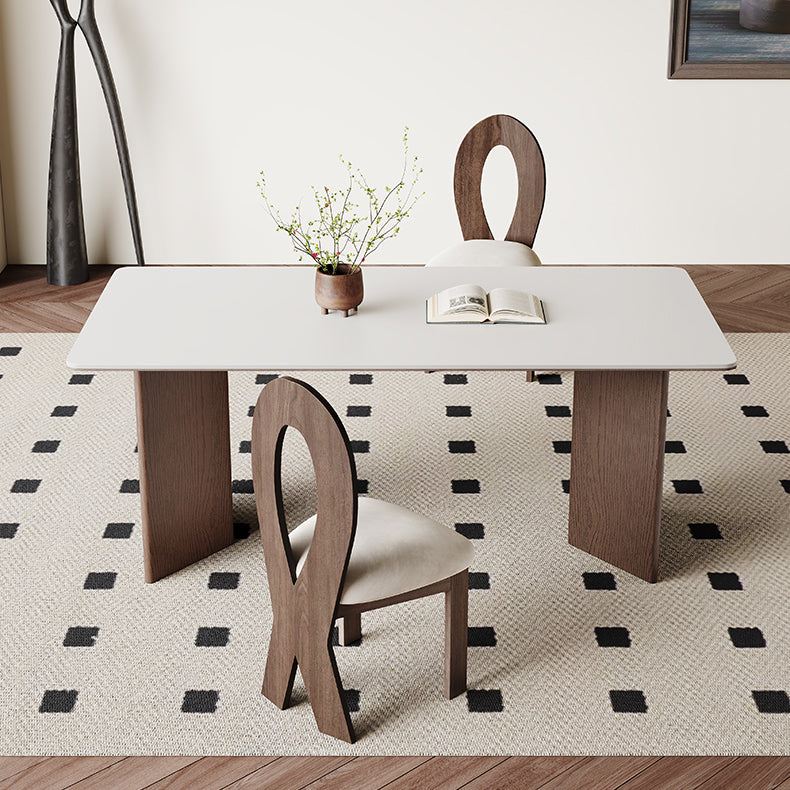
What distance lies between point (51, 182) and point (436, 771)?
3488 millimetres

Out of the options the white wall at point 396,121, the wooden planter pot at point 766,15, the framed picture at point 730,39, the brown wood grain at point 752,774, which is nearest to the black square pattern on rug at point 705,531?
the brown wood grain at point 752,774

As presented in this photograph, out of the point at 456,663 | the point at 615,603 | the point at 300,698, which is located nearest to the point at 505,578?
the point at 615,603

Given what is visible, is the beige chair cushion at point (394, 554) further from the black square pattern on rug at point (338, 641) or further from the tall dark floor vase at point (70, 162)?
the tall dark floor vase at point (70, 162)

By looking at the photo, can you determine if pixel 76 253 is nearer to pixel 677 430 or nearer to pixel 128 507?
pixel 128 507

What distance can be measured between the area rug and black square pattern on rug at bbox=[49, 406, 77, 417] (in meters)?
0.01

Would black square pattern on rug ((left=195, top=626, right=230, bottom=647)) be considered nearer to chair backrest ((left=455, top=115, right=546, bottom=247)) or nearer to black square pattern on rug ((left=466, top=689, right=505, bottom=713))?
black square pattern on rug ((left=466, top=689, right=505, bottom=713))

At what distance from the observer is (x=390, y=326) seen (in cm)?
296

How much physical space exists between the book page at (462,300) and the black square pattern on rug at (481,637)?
83 cm

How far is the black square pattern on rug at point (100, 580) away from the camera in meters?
3.02

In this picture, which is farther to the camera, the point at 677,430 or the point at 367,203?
the point at 367,203

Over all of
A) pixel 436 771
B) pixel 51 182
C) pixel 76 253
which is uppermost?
pixel 51 182

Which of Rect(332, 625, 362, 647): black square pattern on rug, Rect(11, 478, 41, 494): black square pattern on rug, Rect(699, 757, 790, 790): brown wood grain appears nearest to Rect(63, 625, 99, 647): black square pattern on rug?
Rect(332, 625, 362, 647): black square pattern on rug

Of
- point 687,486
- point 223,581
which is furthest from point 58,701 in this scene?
point 687,486

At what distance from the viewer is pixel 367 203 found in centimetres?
539
